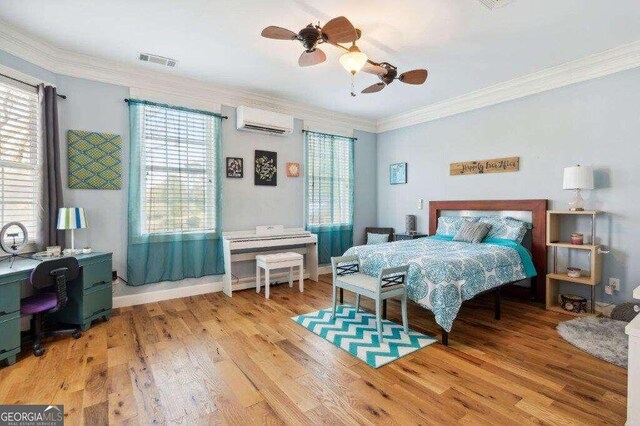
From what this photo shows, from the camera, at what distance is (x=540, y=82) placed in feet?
12.3

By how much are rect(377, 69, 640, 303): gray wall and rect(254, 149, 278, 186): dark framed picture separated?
238 cm

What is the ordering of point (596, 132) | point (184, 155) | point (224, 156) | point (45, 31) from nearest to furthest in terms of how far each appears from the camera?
1. point (45, 31)
2. point (596, 132)
3. point (184, 155)
4. point (224, 156)

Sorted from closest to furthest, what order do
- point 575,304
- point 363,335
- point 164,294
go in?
point 363,335 → point 575,304 → point 164,294

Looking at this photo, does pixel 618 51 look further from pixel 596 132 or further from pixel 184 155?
pixel 184 155

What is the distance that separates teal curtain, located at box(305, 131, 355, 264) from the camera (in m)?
5.10

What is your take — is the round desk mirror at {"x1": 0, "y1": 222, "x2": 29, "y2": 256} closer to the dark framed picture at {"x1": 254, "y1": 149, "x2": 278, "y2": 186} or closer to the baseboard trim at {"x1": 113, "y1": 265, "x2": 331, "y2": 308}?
the baseboard trim at {"x1": 113, "y1": 265, "x2": 331, "y2": 308}

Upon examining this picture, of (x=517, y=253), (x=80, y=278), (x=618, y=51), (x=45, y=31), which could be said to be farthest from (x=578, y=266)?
(x=45, y=31)

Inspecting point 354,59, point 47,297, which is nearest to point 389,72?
point 354,59

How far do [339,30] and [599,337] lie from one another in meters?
3.32

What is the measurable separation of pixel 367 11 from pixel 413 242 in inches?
103

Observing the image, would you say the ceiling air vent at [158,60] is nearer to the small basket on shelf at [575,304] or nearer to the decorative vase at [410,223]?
the decorative vase at [410,223]

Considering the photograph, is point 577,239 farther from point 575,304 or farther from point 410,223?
point 410,223

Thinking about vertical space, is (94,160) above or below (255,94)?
below

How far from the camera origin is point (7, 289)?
2.30 metres
